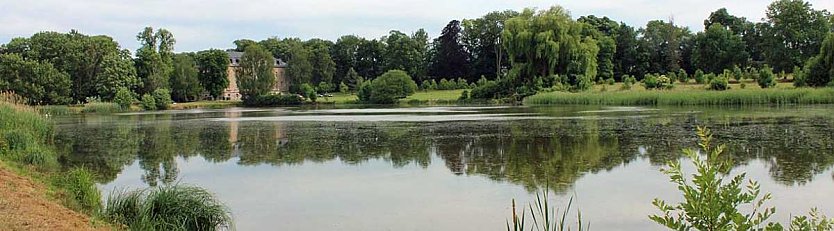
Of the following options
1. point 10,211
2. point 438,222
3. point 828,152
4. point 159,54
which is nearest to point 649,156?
point 828,152

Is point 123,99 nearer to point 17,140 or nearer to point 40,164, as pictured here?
point 17,140

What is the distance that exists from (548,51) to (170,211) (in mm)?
45390

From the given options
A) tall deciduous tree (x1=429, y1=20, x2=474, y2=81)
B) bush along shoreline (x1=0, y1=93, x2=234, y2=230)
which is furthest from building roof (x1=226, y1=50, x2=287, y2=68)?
bush along shoreline (x1=0, y1=93, x2=234, y2=230)

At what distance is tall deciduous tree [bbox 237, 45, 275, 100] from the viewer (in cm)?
7291

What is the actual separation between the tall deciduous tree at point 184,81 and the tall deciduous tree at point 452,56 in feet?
81.9

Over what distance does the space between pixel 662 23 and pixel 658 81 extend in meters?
24.9

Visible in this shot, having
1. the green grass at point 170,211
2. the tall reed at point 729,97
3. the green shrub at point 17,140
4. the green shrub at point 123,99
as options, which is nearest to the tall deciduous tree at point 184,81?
the green shrub at point 123,99

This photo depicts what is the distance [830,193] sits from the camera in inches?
324

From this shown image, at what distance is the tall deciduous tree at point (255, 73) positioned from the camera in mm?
72906

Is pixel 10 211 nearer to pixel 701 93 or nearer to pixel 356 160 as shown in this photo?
pixel 356 160

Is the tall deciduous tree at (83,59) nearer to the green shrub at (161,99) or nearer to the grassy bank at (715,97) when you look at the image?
the green shrub at (161,99)

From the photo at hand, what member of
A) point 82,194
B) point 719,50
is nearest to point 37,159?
point 82,194

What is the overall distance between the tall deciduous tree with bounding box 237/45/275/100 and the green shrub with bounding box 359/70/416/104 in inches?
601

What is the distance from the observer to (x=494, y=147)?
15039mm
